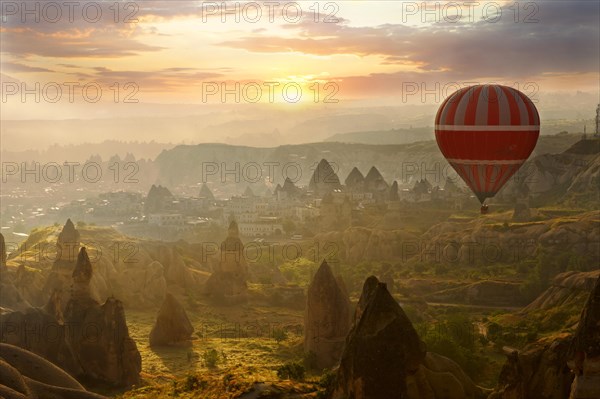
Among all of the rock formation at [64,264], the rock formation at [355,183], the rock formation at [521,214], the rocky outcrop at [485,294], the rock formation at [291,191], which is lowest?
the rocky outcrop at [485,294]

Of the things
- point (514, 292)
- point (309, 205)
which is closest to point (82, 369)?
point (514, 292)

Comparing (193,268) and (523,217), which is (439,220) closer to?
(523,217)

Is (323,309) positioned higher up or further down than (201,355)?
higher up

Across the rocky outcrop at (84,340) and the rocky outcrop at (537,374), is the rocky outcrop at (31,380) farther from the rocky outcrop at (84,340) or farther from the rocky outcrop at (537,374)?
the rocky outcrop at (537,374)

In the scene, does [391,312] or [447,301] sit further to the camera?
[447,301]

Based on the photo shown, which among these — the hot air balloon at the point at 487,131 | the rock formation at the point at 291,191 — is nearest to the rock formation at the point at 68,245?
the hot air balloon at the point at 487,131

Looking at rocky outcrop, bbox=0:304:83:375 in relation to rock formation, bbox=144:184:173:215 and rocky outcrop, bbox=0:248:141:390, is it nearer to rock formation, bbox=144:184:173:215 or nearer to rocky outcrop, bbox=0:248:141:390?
rocky outcrop, bbox=0:248:141:390
